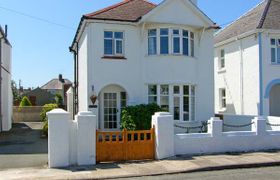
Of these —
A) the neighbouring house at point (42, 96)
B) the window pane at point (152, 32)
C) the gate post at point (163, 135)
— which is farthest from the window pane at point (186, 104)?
the neighbouring house at point (42, 96)

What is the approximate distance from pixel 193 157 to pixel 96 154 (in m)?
3.47

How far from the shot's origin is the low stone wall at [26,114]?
116 feet

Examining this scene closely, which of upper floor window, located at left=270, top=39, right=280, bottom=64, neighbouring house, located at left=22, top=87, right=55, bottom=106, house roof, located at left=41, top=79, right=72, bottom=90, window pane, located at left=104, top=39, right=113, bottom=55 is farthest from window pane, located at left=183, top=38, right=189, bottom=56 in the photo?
house roof, located at left=41, top=79, right=72, bottom=90

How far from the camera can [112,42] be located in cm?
1839

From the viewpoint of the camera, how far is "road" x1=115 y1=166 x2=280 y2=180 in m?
9.88

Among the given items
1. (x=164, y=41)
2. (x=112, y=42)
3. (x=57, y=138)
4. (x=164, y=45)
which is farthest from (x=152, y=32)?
(x=57, y=138)

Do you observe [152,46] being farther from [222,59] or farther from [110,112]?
[222,59]

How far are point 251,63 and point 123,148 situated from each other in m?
12.7

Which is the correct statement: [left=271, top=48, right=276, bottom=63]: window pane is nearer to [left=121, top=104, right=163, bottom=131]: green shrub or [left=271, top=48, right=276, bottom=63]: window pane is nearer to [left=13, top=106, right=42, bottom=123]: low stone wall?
[left=121, top=104, right=163, bottom=131]: green shrub

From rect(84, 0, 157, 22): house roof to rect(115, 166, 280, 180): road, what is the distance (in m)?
10.0

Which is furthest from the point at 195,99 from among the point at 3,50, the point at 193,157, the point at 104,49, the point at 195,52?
the point at 3,50

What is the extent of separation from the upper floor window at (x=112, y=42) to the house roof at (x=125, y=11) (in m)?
0.82

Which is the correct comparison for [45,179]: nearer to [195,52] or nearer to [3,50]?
[195,52]

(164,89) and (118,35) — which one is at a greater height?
(118,35)
